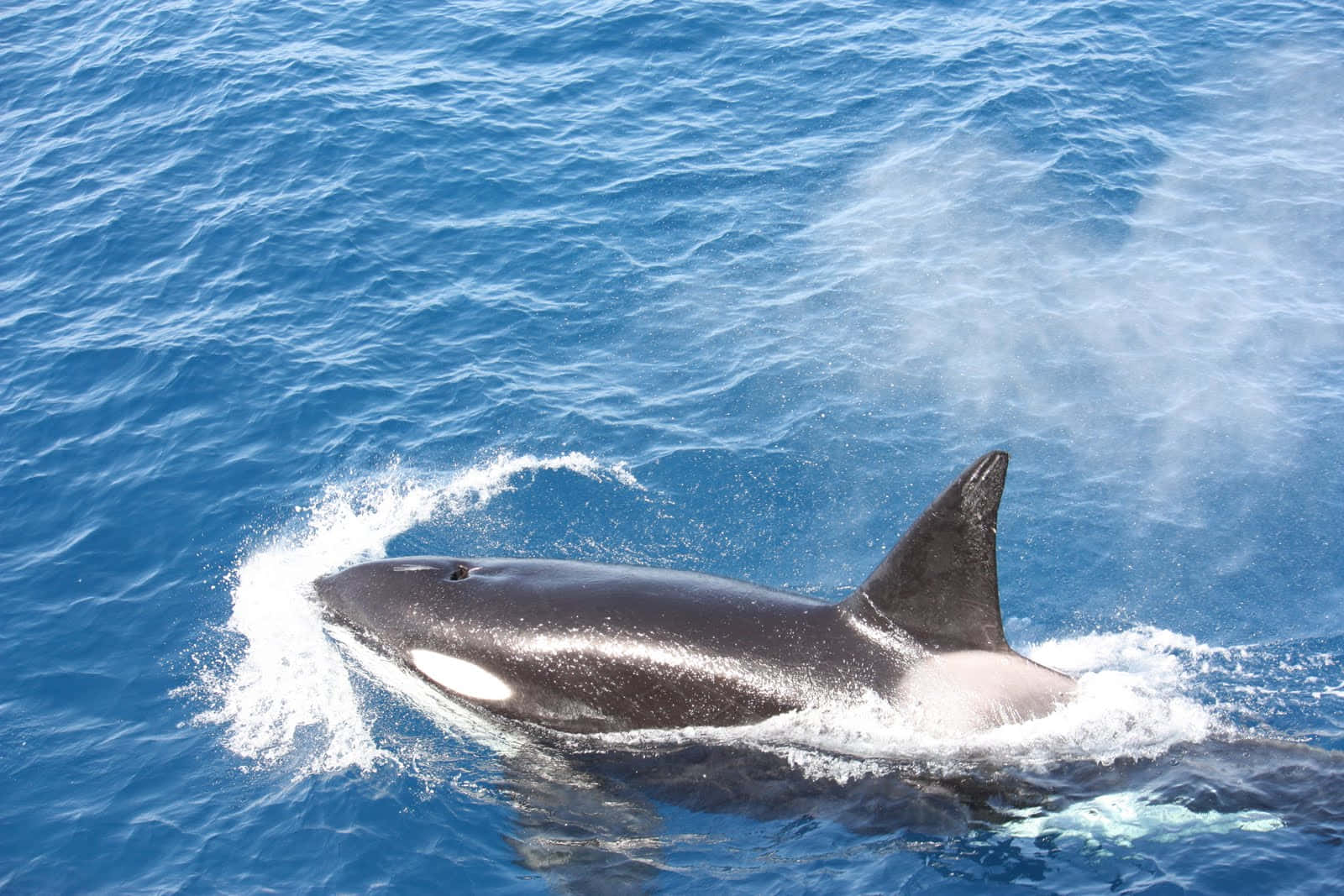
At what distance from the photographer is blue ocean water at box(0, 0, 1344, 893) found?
11602mm

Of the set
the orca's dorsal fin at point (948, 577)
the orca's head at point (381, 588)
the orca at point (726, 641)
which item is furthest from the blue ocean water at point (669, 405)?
the orca's dorsal fin at point (948, 577)

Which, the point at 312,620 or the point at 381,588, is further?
the point at 312,620

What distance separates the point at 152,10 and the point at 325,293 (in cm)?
1645

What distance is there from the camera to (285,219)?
24.0m

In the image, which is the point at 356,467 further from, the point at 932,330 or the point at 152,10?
the point at 152,10

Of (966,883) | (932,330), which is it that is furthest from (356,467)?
(966,883)

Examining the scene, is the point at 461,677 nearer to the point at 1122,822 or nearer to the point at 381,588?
the point at 381,588

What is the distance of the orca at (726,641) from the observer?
11031 millimetres

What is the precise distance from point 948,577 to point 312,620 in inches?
314

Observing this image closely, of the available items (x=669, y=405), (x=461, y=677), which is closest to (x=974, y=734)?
(x=461, y=677)

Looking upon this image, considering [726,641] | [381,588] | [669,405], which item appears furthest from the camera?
[669,405]

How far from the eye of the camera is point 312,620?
1434 centimetres

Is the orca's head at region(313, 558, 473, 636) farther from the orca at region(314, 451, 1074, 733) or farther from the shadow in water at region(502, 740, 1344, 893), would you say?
the shadow in water at region(502, 740, 1344, 893)

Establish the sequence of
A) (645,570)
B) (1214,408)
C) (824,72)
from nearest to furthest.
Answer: (645,570), (1214,408), (824,72)
